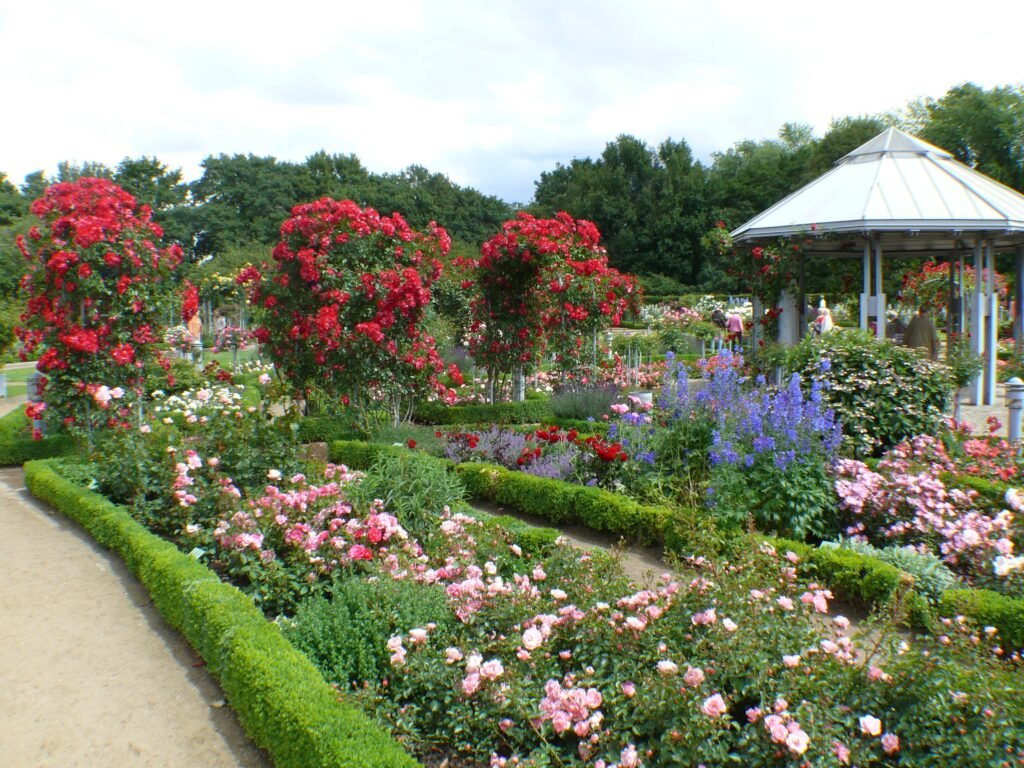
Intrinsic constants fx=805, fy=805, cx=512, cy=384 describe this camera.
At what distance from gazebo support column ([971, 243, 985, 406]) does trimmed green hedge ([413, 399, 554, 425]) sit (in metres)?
6.57

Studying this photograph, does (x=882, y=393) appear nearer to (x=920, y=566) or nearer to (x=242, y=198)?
(x=920, y=566)

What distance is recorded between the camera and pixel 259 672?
3.60 meters

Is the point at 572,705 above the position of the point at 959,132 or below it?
below

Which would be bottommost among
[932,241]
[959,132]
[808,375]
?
[808,375]

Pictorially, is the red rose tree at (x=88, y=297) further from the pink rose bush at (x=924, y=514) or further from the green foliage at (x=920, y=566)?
the green foliage at (x=920, y=566)

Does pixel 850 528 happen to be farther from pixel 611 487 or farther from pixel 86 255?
pixel 86 255

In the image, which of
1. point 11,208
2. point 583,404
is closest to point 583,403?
point 583,404

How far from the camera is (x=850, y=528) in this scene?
5527 millimetres

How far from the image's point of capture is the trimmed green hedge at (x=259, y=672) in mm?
3023

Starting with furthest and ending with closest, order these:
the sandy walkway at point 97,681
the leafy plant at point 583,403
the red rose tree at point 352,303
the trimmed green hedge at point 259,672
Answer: the leafy plant at point 583,403, the red rose tree at point 352,303, the sandy walkway at point 97,681, the trimmed green hedge at point 259,672

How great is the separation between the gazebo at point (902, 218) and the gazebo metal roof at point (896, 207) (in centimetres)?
1

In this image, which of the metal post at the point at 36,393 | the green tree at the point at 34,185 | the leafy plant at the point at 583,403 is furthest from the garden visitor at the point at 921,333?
the green tree at the point at 34,185

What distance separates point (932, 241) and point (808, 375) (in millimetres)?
7262

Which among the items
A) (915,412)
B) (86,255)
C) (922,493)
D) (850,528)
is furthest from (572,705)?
(86,255)
